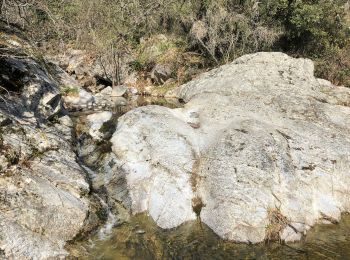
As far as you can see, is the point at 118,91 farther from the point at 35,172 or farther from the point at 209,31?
the point at 35,172

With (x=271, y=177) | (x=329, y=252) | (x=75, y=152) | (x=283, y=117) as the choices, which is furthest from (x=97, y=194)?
(x=283, y=117)

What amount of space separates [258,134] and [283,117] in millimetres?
2835

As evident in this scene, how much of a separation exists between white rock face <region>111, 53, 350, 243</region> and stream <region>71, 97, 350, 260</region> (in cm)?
31

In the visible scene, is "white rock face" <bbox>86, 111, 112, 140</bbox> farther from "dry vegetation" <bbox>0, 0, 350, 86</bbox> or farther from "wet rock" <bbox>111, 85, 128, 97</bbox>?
"wet rock" <bbox>111, 85, 128, 97</bbox>

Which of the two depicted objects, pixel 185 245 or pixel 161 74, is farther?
pixel 161 74

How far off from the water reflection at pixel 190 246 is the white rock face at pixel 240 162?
31cm

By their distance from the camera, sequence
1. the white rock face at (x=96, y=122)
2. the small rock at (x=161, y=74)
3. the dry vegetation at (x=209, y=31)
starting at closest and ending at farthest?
the white rock face at (x=96, y=122), the dry vegetation at (x=209, y=31), the small rock at (x=161, y=74)

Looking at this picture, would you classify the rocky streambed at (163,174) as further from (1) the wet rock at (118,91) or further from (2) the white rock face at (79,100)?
(1) the wet rock at (118,91)

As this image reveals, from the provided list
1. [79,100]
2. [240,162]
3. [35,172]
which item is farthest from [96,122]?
[240,162]

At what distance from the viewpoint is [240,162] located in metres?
12.5

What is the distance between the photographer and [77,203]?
1066 centimetres

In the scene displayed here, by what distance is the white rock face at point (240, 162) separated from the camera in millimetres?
11434

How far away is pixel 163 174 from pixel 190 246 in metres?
2.76

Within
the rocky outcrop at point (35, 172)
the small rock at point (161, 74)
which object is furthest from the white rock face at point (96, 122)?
the small rock at point (161, 74)
